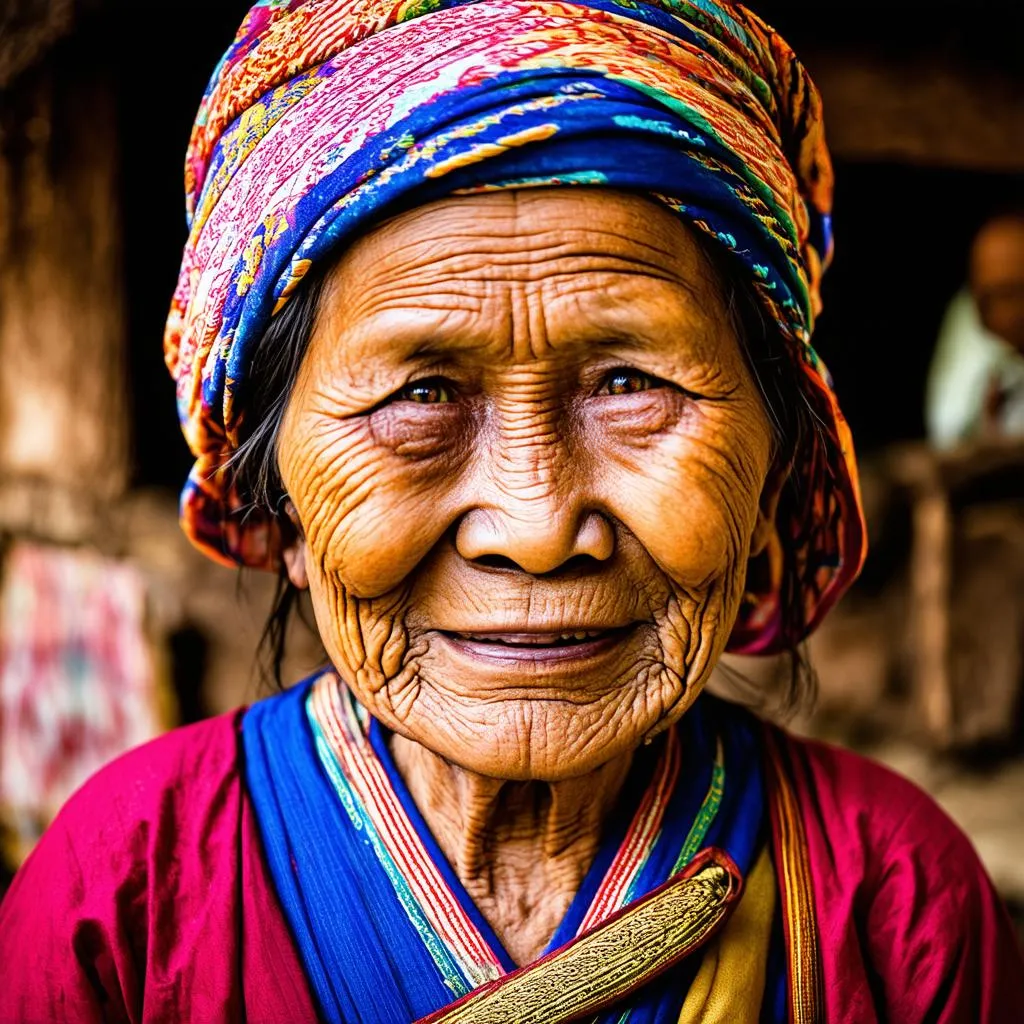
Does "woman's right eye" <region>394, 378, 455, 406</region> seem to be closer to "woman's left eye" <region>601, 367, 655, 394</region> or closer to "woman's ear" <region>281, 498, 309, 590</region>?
"woman's left eye" <region>601, 367, 655, 394</region>

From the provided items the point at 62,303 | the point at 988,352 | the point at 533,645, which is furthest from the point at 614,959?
the point at 988,352

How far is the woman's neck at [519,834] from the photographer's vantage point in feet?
5.07

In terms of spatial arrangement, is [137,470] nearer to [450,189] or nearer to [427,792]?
[427,792]

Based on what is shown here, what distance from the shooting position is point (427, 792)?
1593 millimetres

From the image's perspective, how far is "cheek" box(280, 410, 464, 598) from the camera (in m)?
1.31

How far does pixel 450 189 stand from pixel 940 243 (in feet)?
18.5

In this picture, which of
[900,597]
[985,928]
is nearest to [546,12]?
[985,928]

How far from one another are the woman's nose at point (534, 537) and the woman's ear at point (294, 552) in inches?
14.0

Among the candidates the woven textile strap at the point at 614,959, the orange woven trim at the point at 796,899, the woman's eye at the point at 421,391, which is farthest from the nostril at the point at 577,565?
the orange woven trim at the point at 796,899

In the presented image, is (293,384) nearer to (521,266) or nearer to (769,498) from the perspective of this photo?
(521,266)

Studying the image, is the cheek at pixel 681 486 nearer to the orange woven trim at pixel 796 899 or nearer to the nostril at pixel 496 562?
the nostril at pixel 496 562

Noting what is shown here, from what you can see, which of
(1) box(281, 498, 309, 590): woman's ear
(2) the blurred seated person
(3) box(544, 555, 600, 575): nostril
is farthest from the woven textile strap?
(2) the blurred seated person

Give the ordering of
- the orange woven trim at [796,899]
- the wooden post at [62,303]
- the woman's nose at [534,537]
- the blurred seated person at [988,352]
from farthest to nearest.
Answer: the blurred seated person at [988,352]
the wooden post at [62,303]
the orange woven trim at [796,899]
the woman's nose at [534,537]

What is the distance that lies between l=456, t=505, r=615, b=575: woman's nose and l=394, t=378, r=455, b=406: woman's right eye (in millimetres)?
146
